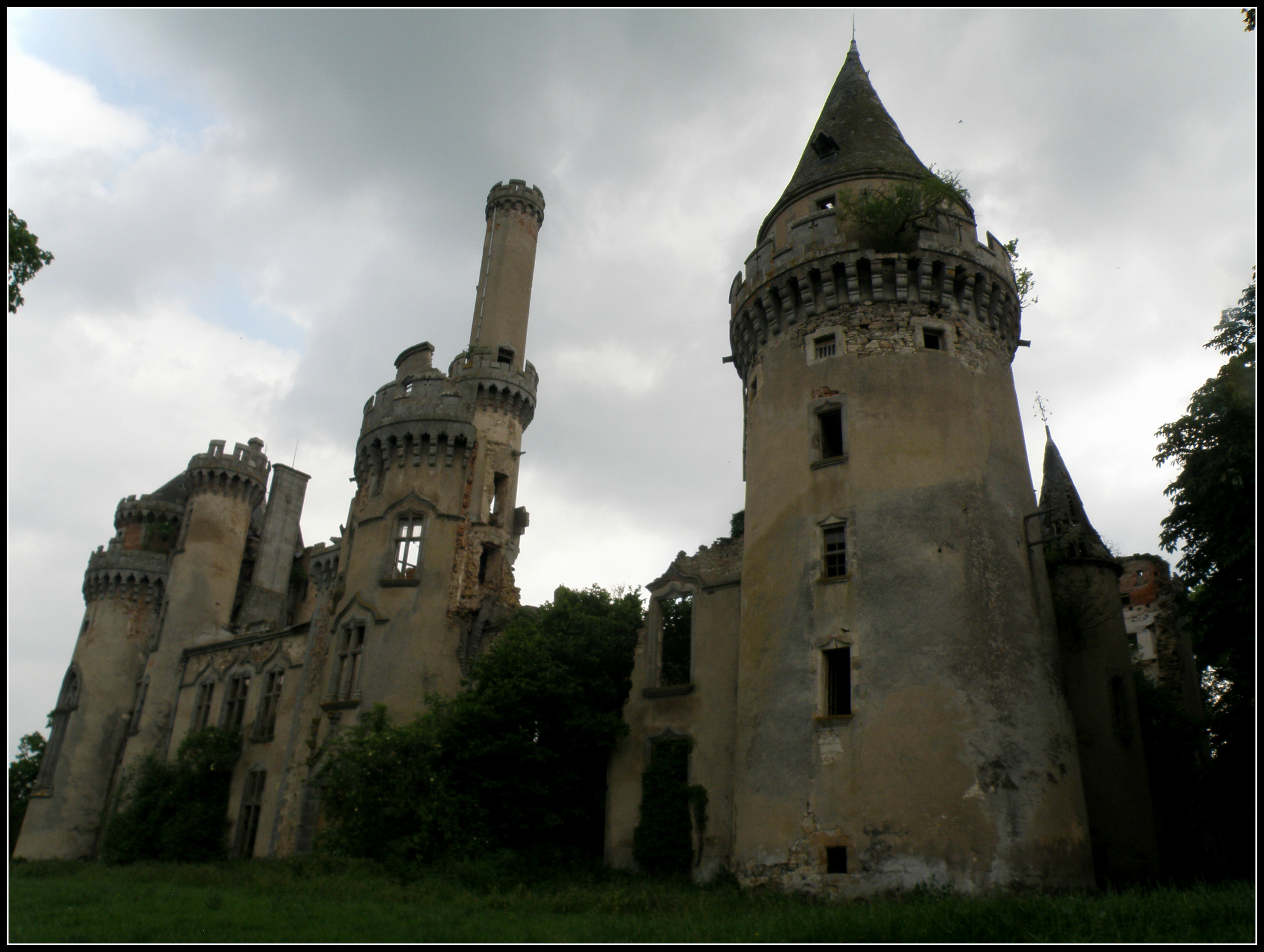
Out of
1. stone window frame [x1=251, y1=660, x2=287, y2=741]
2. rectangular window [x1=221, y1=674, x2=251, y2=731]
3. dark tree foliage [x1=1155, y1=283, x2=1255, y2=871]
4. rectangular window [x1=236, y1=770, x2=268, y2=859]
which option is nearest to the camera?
dark tree foliage [x1=1155, y1=283, x2=1255, y2=871]

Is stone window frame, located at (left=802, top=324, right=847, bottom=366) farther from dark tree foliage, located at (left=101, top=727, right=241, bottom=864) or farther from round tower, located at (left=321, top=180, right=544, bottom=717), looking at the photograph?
dark tree foliage, located at (left=101, top=727, right=241, bottom=864)

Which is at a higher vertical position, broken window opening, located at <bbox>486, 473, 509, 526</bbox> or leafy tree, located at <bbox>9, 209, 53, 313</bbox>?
broken window opening, located at <bbox>486, 473, 509, 526</bbox>

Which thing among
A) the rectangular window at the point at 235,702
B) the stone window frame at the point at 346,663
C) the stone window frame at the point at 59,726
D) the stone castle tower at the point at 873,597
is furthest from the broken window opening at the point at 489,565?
the stone window frame at the point at 59,726

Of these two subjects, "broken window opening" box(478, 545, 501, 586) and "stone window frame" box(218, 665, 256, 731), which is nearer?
"broken window opening" box(478, 545, 501, 586)

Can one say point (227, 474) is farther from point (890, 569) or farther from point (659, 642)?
point (890, 569)

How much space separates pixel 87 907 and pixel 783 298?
19.4 m

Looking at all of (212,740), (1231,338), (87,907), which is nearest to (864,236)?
(1231,338)

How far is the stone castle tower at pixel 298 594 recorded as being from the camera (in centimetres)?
2806

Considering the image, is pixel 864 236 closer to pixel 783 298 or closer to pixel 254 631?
pixel 783 298

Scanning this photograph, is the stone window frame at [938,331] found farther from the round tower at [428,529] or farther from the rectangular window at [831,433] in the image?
the round tower at [428,529]

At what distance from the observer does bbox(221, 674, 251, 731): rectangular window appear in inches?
1361

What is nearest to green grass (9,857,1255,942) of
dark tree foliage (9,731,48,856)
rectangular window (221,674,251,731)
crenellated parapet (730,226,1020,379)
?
crenellated parapet (730,226,1020,379)

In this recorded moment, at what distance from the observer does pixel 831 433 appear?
20719 mm

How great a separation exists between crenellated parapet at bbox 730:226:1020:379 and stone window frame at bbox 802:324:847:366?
0.30 m
